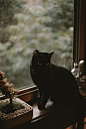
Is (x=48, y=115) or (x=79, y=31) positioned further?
(x=79, y=31)

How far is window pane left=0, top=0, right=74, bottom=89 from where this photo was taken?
3.60 feet

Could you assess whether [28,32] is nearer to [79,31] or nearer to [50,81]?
[50,81]

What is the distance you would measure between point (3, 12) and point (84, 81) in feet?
3.49

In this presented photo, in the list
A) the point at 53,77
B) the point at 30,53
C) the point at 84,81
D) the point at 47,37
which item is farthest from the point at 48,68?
the point at 84,81

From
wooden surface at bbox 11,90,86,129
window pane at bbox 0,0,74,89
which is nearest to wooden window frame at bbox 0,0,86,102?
window pane at bbox 0,0,74,89

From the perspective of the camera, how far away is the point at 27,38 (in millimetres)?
1219

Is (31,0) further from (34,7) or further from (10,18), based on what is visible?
(10,18)

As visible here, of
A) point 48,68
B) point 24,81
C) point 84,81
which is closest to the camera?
point 48,68

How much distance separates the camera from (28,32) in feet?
4.00

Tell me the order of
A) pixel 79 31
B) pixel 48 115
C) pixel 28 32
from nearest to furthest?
pixel 48 115 < pixel 28 32 < pixel 79 31

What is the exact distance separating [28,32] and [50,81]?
1.57ft

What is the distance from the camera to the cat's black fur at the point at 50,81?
3.34 ft

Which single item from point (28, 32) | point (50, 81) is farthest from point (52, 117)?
point (28, 32)

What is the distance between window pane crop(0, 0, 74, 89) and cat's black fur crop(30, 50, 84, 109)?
21 centimetres
